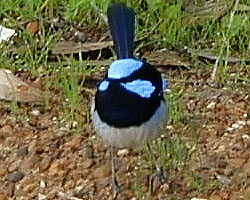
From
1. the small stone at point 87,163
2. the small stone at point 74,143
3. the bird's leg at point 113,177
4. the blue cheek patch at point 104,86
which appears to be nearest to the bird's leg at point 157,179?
the bird's leg at point 113,177

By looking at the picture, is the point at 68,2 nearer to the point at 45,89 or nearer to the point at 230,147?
the point at 45,89

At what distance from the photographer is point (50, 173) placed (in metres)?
3.28

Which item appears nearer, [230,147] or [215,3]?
[230,147]

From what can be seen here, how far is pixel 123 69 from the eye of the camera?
2.87 m

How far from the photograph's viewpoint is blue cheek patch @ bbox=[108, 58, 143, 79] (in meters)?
2.85

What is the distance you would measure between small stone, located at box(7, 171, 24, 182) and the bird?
40 centimetres

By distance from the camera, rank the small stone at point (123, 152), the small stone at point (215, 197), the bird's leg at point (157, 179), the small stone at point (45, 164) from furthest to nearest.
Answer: the small stone at point (123, 152)
the small stone at point (45, 164)
the bird's leg at point (157, 179)
the small stone at point (215, 197)

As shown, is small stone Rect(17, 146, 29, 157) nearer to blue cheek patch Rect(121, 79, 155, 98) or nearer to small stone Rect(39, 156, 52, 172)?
small stone Rect(39, 156, 52, 172)

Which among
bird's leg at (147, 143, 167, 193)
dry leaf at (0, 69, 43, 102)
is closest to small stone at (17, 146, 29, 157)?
dry leaf at (0, 69, 43, 102)

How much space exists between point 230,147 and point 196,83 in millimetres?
535

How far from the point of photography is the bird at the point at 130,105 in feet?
9.37

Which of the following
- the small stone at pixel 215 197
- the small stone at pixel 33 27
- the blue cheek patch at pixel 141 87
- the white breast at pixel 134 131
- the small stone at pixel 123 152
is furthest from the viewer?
the small stone at pixel 33 27

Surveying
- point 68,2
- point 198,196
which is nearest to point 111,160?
point 198,196

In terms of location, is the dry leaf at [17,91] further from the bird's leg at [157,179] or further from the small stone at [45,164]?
the bird's leg at [157,179]
